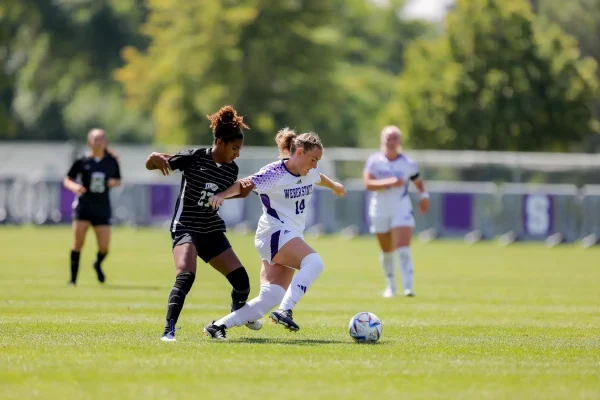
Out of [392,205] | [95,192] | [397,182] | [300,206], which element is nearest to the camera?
[300,206]

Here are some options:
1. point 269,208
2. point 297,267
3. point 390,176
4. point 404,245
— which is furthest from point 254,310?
point 390,176

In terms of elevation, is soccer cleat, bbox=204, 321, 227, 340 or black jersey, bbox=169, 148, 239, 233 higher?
black jersey, bbox=169, 148, 239, 233

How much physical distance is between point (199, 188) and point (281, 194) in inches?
32.1

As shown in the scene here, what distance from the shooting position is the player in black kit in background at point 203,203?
35.5 ft

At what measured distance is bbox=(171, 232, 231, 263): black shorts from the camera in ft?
36.1

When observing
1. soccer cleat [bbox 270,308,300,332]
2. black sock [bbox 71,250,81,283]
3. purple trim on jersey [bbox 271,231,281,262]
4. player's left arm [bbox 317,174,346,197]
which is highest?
player's left arm [bbox 317,174,346,197]

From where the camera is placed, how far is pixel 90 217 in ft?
60.8

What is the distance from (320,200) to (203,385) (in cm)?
2821

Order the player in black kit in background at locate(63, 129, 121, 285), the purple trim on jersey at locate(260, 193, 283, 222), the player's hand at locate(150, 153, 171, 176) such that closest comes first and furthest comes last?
the player's hand at locate(150, 153, 171, 176)
the purple trim on jersey at locate(260, 193, 283, 222)
the player in black kit in background at locate(63, 129, 121, 285)

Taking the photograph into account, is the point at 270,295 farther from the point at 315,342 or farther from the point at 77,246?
the point at 77,246

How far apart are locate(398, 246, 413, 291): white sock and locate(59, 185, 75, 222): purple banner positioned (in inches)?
931

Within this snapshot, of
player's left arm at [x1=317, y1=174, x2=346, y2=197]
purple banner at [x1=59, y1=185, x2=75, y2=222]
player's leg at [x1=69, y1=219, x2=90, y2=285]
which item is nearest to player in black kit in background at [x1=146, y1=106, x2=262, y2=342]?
player's left arm at [x1=317, y1=174, x2=346, y2=197]

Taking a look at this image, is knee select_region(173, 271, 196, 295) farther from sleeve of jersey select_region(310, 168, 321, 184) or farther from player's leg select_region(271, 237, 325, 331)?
sleeve of jersey select_region(310, 168, 321, 184)

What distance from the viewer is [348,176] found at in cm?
3834
